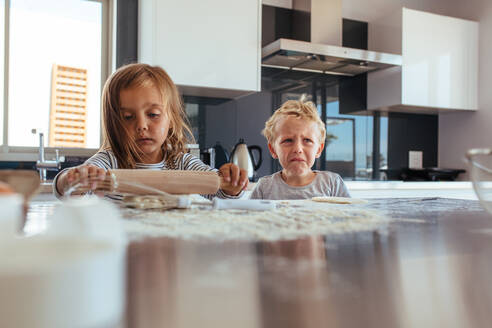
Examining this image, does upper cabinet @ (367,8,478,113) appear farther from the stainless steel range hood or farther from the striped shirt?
the striped shirt

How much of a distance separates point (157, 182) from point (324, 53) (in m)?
2.03

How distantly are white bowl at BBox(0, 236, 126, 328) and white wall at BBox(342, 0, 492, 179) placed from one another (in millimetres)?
2988

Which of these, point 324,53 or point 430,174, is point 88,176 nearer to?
point 324,53

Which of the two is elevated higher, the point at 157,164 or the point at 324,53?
the point at 324,53

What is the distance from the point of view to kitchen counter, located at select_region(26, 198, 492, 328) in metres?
0.21

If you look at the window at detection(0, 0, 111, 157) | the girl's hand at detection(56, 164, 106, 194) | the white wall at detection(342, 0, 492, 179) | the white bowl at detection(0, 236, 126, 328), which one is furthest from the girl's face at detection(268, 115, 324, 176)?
the white wall at detection(342, 0, 492, 179)

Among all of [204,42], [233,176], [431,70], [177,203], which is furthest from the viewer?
[431,70]

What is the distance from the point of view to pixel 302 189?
1.43m

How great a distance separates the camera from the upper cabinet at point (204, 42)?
2.19m

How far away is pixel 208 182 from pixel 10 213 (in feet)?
1.70

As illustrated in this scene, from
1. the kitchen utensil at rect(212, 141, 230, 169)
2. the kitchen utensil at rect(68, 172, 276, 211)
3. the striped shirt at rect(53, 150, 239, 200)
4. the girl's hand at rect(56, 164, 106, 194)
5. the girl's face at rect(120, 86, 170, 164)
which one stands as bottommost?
the kitchen utensil at rect(68, 172, 276, 211)

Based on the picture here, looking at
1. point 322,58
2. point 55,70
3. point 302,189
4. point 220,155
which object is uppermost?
point 322,58

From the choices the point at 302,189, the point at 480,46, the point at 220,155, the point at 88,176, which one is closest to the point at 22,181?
the point at 88,176

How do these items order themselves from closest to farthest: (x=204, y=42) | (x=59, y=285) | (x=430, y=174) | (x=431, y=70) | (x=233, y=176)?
(x=59, y=285) → (x=233, y=176) → (x=204, y=42) → (x=431, y=70) → (x=430, y=174)
